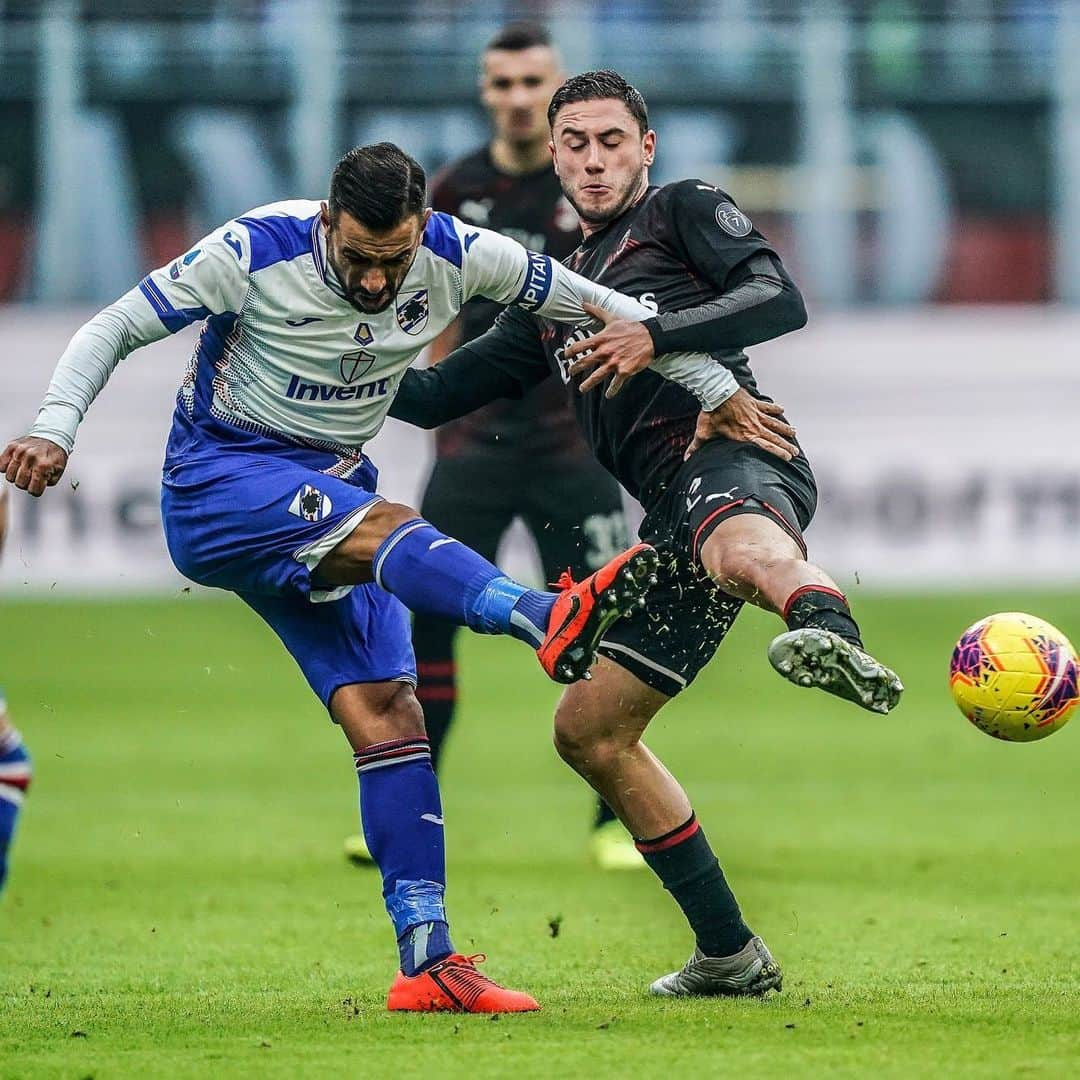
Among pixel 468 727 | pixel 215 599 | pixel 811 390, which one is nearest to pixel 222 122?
pixel 215 599

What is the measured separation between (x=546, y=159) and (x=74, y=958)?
3956mm

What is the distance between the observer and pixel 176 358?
16.8m

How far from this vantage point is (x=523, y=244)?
8.53 m

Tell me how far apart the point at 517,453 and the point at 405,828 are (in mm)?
3090

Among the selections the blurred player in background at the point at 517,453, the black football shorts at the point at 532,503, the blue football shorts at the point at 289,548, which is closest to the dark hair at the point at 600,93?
the blue football shorts at the point at 289,548

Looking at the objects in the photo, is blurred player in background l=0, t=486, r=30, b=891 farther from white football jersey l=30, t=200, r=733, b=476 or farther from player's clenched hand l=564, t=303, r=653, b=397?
player's clenched hand l=564, t=303, r=653, b=397

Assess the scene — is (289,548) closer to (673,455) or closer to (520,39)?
(673,455)

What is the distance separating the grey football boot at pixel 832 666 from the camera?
16.0 feet

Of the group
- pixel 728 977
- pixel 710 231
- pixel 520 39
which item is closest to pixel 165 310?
pixel 710 231

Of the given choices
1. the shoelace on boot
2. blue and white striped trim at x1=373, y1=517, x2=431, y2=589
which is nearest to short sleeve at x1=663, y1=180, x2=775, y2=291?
blue and white striped trim at x1=373, y1=517, x2=431, y2=589

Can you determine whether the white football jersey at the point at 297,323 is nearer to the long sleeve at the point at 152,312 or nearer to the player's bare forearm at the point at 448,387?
the long sleeve at the point at 152,312

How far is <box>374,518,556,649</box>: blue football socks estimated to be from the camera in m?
5.21

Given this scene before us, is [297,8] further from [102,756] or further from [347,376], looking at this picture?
[347,376]

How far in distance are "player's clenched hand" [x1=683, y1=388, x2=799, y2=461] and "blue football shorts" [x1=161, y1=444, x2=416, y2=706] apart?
91 centimetres
